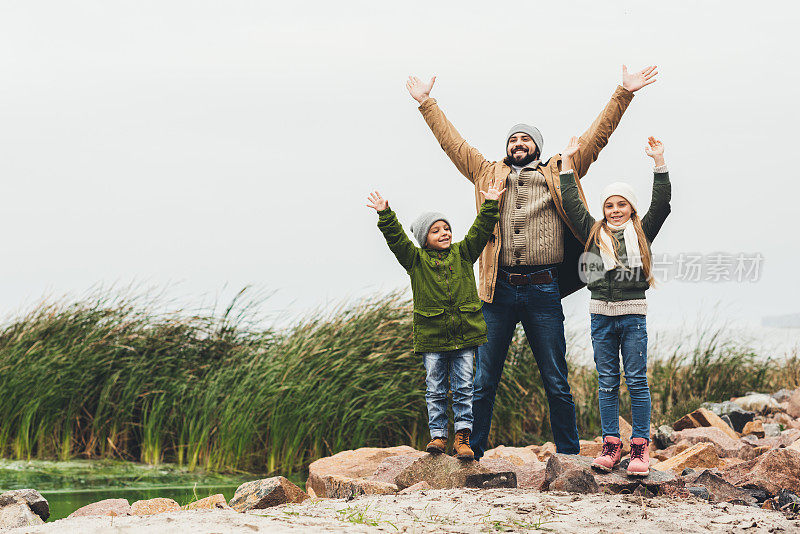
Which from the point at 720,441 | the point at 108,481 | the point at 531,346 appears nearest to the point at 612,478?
the point at 531,346

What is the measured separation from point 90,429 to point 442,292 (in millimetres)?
4898

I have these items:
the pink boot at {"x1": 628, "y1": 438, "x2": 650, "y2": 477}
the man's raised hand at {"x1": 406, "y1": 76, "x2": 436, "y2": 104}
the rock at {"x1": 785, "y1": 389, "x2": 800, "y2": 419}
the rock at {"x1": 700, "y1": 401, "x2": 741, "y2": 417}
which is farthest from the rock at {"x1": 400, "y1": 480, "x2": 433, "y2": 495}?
the rock at {"x1": 785, "y1": 389, "x2": 800, "y2": 419}

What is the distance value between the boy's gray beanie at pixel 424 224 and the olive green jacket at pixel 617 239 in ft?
2.41

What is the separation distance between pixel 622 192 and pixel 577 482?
5.32 feet

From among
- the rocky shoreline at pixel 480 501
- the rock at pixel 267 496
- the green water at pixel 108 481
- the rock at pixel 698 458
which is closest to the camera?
the rocky shoreline at pixel 480 501

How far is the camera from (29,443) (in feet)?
24.7

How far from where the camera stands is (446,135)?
4965 millimetres

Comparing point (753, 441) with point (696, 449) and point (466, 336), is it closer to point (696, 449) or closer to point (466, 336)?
point (696, 449)

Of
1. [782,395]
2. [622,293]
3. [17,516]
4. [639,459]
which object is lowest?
[17,516]

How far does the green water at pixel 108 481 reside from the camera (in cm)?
561

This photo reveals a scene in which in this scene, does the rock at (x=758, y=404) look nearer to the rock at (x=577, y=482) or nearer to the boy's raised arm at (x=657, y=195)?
the boy's raised arm at (x=657, y=195)

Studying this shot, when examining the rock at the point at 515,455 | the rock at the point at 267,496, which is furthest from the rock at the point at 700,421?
the rock at the point at 267,496

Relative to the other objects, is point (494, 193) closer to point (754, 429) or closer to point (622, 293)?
point (622, 293)

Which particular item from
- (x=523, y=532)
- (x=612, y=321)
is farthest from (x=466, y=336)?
(x=523, y=532)
